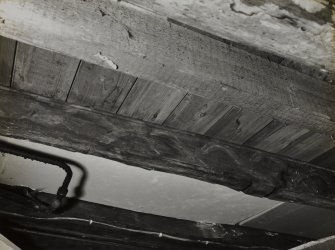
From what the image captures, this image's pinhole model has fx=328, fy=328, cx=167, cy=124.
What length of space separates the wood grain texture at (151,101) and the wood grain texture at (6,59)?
0.52 meters

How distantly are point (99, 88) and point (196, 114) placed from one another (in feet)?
1.67

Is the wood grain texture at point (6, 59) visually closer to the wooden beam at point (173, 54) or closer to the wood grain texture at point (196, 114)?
the wooden beam at point (173, 54)

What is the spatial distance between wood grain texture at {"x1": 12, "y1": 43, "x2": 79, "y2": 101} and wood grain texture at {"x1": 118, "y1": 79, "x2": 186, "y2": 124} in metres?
0.29

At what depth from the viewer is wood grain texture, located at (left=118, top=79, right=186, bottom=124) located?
1.51 m

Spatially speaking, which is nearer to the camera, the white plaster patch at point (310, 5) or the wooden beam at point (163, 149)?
the white plaster patch at point (310, 5)

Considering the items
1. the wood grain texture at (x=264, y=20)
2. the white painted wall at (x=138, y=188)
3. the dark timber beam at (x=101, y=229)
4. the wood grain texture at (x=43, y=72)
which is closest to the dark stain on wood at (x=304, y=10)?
the wood grain texture at (x=264, y=20)

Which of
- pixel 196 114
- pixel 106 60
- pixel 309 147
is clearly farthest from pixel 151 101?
pixel 309 147

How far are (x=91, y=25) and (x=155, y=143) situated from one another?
894 mm

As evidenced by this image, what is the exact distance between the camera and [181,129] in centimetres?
184

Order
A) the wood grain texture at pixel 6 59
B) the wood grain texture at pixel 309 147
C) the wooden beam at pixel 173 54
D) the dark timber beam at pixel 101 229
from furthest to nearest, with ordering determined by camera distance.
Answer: the dark timber beam at pixel 101 229, the wood grain texture at pixel 309 147, the wood grain texture at pixel 6 59, the wooden beam at pixel 173 54

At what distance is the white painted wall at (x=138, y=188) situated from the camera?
218 cm

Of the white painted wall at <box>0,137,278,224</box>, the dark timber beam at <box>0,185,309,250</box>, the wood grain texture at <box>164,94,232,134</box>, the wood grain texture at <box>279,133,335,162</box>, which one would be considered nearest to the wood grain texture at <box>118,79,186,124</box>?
the wood grain texture at <box>164,94,232,134</box>

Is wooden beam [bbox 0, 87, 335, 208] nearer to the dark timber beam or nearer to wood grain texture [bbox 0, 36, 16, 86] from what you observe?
wood grain texture [bbox 0, 36, 16, 86]

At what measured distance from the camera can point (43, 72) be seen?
4.75 feet
